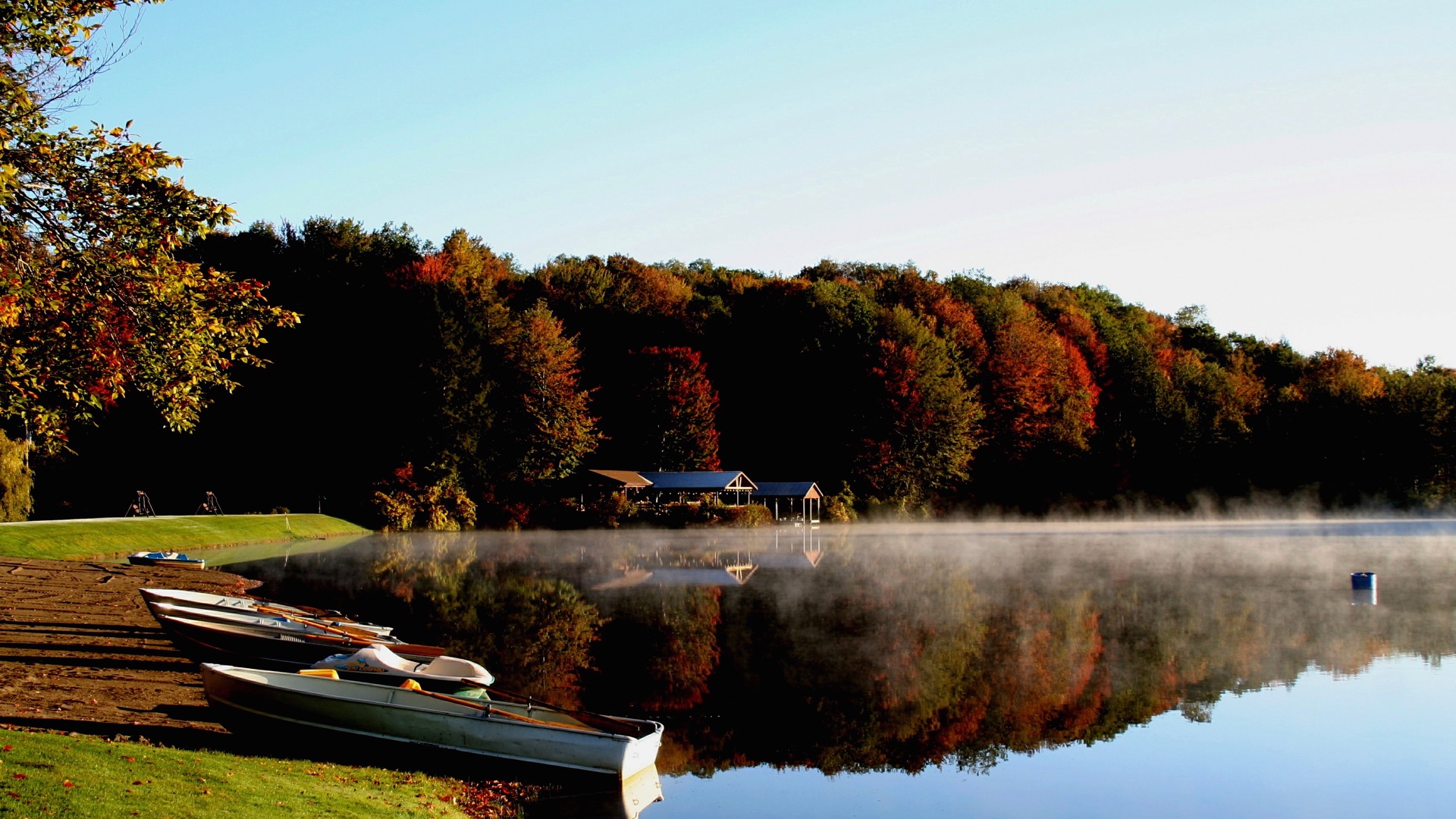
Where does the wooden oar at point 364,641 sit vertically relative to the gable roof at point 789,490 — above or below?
below

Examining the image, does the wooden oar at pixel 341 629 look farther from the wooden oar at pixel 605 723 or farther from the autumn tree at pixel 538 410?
the autumn tree at pixel 538 410

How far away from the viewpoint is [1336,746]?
17688 mm

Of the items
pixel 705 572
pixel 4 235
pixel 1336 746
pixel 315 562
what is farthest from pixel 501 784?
pixel 315 562

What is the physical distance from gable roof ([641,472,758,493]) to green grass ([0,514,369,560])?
2100 centimetres

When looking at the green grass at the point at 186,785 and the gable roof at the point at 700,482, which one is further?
the gable roof at the point at 700,482

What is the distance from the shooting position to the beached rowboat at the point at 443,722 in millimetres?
14227

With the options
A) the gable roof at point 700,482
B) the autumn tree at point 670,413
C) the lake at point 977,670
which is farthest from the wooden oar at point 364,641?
the autumn tree at point 670,413

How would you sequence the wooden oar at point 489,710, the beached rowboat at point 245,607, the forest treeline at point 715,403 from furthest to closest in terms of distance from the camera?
the forest treeline at point 715,403 < the beached rowboat at point 245,607 < the wooden oar at point 489,710

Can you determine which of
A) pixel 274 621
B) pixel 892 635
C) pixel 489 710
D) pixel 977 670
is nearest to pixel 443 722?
pixel 489 710

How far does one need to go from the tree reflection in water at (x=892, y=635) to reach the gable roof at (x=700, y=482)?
2497 centimetres

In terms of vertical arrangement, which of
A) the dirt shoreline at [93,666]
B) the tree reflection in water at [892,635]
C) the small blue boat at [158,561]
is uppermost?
the dirt shoreline at [93,666]

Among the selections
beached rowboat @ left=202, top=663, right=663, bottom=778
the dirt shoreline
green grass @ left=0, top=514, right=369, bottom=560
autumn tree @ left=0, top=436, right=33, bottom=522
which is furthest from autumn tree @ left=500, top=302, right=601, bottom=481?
beached rowboat @ left=202, top=663, right=663, bottom=778

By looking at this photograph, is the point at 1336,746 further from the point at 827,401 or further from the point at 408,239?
the point at 408,239

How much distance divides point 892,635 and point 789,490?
52.3 metres
